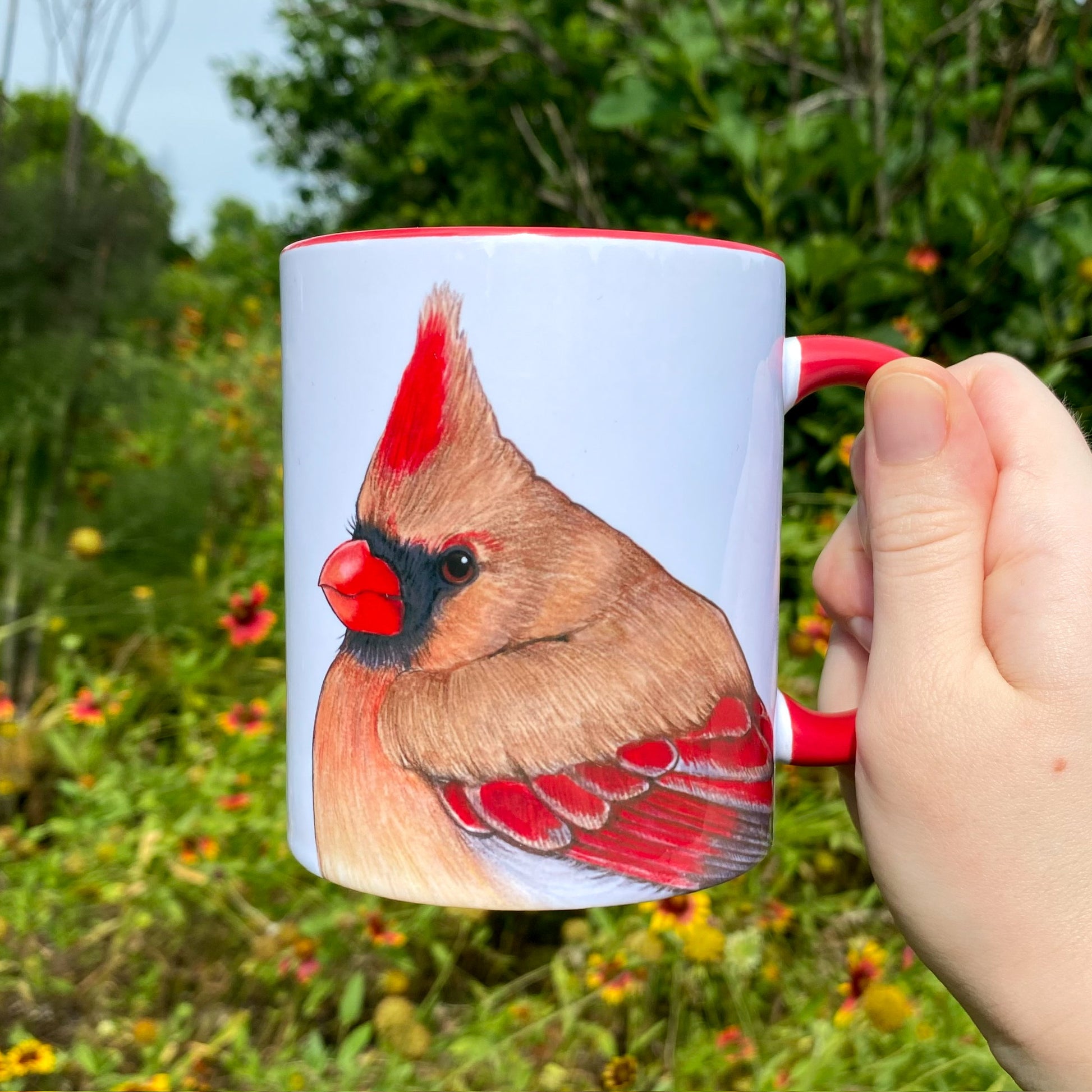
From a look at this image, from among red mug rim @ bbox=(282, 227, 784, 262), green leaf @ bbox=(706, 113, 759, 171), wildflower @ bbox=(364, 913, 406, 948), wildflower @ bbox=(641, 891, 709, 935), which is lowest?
wildflower @ bbox=(364, 913, 406, 948)

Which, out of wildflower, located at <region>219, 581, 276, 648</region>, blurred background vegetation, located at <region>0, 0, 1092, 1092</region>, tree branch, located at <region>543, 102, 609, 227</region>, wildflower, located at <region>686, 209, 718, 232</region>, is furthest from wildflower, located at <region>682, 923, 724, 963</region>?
tree branch, located at <region>543, 102, 609, 227</region>

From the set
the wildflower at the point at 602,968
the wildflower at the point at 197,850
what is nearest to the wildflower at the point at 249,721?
the wildflower at the point at 197,850

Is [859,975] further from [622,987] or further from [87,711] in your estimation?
[87,711]

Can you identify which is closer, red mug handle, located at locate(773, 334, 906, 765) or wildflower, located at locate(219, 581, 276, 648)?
red mug handle, located at locate(773, 334, 906, 765)

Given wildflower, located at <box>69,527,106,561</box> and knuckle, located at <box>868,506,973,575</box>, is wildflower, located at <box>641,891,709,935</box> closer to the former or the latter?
knuckle, located at <box>868,506,973,575</box>

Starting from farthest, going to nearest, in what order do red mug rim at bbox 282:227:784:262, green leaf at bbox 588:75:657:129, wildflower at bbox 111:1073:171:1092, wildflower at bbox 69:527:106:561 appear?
wildflower at bbox 69:527:106:561 → green leaf at bbox 588:75:657:129 → wildflower at bbox 111:1073:171:1092 → red mug rim at bbox 282:227:784:262

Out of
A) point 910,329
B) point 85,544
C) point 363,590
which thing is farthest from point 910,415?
point 85,544

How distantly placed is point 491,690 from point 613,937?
797 millimetres

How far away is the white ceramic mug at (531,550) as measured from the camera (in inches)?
29.4

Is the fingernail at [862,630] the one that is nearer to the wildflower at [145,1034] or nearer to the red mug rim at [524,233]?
the red mug rim at [524,233]

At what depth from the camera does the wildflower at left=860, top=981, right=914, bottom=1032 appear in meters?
1.17

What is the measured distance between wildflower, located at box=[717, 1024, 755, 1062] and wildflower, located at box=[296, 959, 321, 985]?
1.85 ft

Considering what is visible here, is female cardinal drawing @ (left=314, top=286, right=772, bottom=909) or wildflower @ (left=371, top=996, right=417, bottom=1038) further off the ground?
female cardinal drawing @ (left=314, top=286, right=772, bottom=909)

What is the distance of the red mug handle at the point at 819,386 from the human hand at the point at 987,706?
0.08ft
